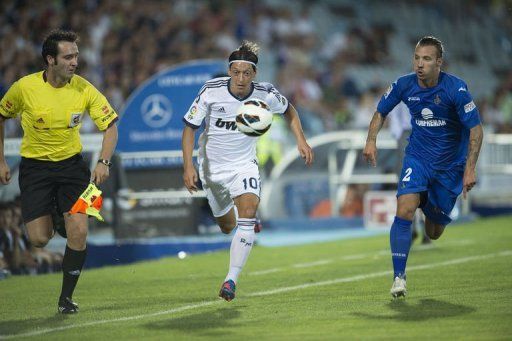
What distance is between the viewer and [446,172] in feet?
33.1

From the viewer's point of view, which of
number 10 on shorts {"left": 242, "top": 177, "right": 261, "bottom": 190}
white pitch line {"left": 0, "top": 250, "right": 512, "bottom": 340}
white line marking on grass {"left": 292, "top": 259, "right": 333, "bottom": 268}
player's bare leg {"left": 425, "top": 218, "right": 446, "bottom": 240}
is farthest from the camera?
white line marking on grass {"left": 292, "top": 259, "right": 333, "bottom": 268}

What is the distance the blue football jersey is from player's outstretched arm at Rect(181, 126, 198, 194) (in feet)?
5.86

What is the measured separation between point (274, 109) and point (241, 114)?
0.58 meters

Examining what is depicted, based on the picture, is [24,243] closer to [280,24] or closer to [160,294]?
[160,294]

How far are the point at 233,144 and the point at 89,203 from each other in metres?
1.62

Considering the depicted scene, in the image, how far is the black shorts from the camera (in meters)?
9.62

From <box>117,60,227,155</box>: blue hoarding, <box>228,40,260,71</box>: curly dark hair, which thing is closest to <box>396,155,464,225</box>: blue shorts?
<box>228,40,260,71</box>: curly dark hair

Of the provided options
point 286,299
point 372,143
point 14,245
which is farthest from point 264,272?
point 372,143

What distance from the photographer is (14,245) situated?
44.3ft

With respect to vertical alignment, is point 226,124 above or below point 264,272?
above

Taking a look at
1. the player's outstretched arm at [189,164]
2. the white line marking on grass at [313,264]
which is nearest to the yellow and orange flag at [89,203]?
the player's outstretched arm at [189,164]

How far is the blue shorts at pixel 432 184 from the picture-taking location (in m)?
9.96

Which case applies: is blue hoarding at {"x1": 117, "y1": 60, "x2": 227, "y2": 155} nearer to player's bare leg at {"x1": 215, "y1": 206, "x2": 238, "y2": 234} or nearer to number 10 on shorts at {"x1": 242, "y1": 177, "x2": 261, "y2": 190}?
player's bare leg at {"x1": 215, "y1": 206, "x2": 238, "y2": 234}

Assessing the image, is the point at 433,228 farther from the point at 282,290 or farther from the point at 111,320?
the point at 111,320
